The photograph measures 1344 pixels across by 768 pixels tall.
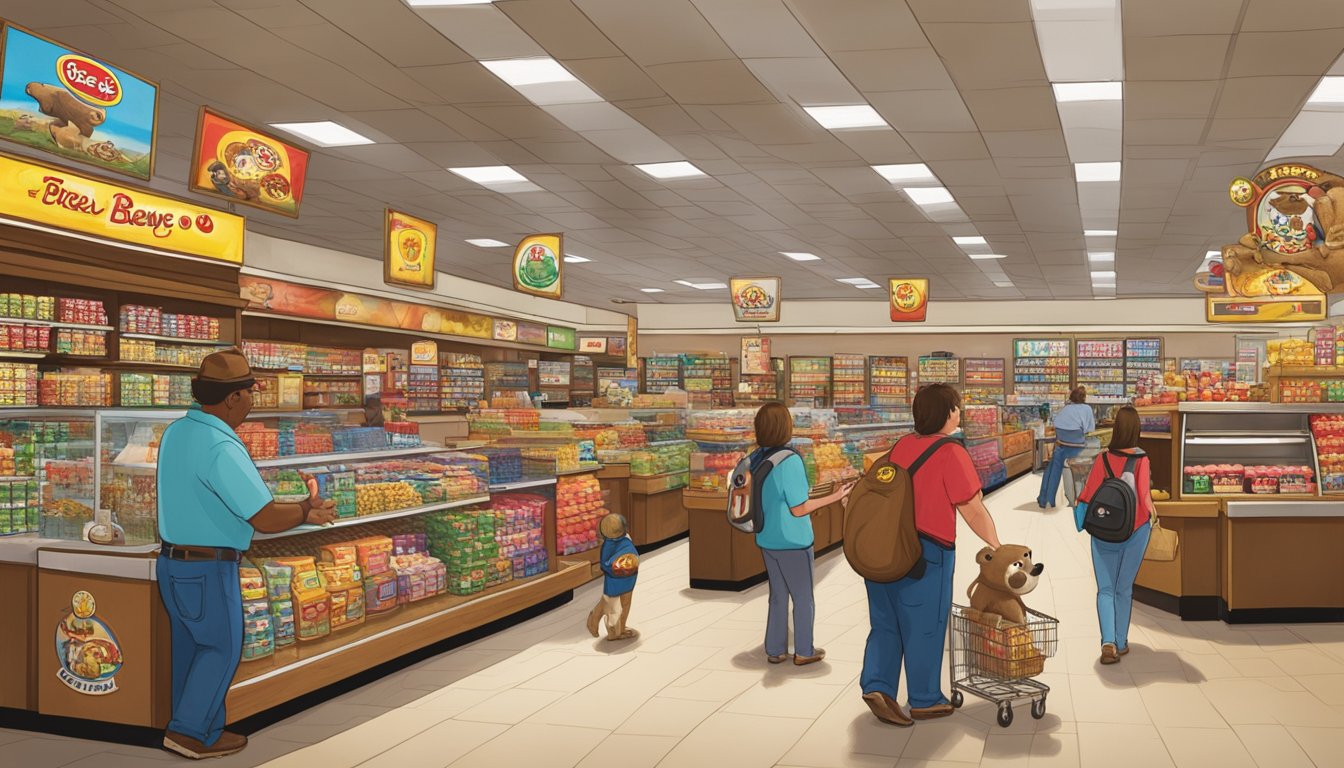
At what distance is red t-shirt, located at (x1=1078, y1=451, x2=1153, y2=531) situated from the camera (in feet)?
17.4

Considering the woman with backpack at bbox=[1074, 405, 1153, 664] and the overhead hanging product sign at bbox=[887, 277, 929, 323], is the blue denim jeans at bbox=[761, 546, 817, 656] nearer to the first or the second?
the woman with backpack at bbox=[1074, 405, 1153, 664]

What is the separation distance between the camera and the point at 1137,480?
535cm

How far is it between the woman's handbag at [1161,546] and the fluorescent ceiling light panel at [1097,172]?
435cm

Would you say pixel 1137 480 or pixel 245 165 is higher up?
pixel 245 165

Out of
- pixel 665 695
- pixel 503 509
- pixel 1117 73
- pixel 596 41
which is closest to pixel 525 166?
pixel 596 41

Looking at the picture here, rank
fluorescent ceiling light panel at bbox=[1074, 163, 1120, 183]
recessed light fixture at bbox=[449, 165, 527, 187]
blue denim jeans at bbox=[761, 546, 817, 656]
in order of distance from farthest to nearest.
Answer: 1. recessed light fixture at bbox=[449, 165, 527, 187]
2. fluorescent ceiling light panel at bbox=[1074, 163, 1120, 183]
3. blue denim jeans at bbox=[761, 546, 817, 656]

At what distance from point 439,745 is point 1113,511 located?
3.59m

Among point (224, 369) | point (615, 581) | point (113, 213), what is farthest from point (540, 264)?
point (224, 369)

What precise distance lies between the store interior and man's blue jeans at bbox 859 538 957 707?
0.22 metres

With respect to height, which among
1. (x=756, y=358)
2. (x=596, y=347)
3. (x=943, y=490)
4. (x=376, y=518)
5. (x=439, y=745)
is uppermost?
(x=596, y=347)

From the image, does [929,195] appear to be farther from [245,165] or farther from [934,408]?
[245,165]

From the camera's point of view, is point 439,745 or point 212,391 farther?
point 439,745

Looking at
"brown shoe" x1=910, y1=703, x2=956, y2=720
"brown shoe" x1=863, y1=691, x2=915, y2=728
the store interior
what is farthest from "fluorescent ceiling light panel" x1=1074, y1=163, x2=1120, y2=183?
"brown shoe" x1=863, y1=691, x2=915, y2=728

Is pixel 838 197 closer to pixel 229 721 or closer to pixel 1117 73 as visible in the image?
pixel 1117 73
